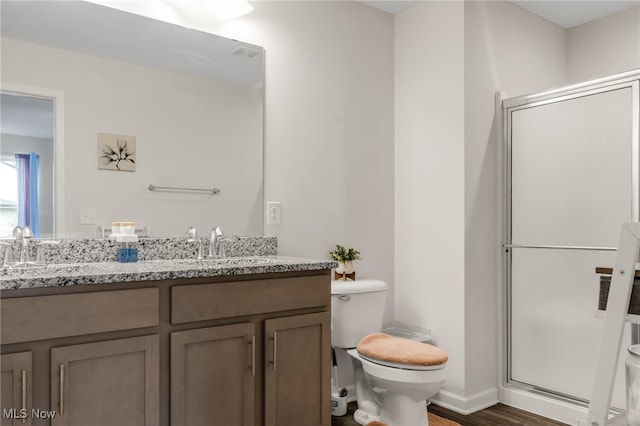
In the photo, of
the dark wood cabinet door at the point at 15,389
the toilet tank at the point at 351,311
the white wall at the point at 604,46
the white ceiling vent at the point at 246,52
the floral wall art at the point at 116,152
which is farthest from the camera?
the white wall at the point at 604,46

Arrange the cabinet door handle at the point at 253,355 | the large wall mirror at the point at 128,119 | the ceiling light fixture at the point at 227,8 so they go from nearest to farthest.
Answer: the cabinet door handle at the point at 253,355 < the large wall mirror at the point at 128,119 < the ceiling light fixture at the point at 227,8

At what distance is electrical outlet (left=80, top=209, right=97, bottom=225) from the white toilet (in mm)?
1220

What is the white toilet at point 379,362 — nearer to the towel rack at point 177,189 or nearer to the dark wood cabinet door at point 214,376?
the dark wood cabinet door at point 214,376

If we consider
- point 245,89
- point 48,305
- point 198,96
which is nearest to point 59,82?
point 198,96

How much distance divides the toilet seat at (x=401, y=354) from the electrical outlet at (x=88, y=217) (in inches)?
53.8

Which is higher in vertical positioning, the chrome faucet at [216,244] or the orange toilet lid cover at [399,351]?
the chrome faucet at [216,244]

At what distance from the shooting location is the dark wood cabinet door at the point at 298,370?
75.6 inches

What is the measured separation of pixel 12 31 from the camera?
1.95m

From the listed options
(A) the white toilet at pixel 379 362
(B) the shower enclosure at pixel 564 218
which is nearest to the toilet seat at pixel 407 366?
(A) the white toilet at pixel 379 362

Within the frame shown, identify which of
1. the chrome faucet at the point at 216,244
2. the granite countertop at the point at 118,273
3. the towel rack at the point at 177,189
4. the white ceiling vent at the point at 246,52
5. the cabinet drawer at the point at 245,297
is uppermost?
the white ceiling vent at the point at 246,52

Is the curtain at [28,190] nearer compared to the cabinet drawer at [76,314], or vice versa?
the cabinet drawer at [76,314]

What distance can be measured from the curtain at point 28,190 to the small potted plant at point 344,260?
1.51m

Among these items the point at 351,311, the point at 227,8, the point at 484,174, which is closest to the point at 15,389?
the point at 351,311

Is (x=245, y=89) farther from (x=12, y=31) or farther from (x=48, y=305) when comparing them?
(x=48, y=305)
